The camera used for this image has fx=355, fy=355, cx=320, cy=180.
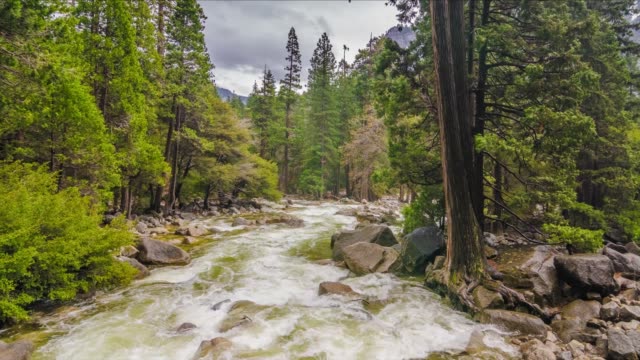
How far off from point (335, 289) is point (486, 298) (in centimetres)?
332

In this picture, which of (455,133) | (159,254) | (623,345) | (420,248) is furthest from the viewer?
(159,254)

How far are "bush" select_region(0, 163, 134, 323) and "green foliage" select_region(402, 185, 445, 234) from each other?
30.3 feet

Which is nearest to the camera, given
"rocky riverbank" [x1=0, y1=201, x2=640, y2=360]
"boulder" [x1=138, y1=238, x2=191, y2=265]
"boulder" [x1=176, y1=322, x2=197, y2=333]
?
"rocky riverbank" [x1=0, y1=201, x2=640, y2=360]

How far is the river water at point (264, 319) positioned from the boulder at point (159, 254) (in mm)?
492

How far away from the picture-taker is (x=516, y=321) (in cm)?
639

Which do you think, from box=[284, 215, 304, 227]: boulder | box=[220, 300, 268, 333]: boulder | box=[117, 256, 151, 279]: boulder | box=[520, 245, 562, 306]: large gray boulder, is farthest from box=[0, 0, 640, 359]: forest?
box=[284, 215, 304, 227]: boulder

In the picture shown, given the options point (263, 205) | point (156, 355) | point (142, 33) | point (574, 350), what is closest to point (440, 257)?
point (574, 350)

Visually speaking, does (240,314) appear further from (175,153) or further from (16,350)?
(175,153)

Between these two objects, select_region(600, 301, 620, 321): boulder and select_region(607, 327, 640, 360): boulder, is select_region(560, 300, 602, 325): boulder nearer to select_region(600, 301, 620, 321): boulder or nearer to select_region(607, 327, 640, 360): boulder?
select_region(600, 301, 620, 321): boulder

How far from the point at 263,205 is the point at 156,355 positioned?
2310 centimetres

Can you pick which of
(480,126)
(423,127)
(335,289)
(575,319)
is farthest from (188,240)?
(575,319)

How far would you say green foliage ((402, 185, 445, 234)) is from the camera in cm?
1244

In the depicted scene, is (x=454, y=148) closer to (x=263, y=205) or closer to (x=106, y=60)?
(x=106, y=60)

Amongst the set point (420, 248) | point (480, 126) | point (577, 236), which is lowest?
point (420, 248)
